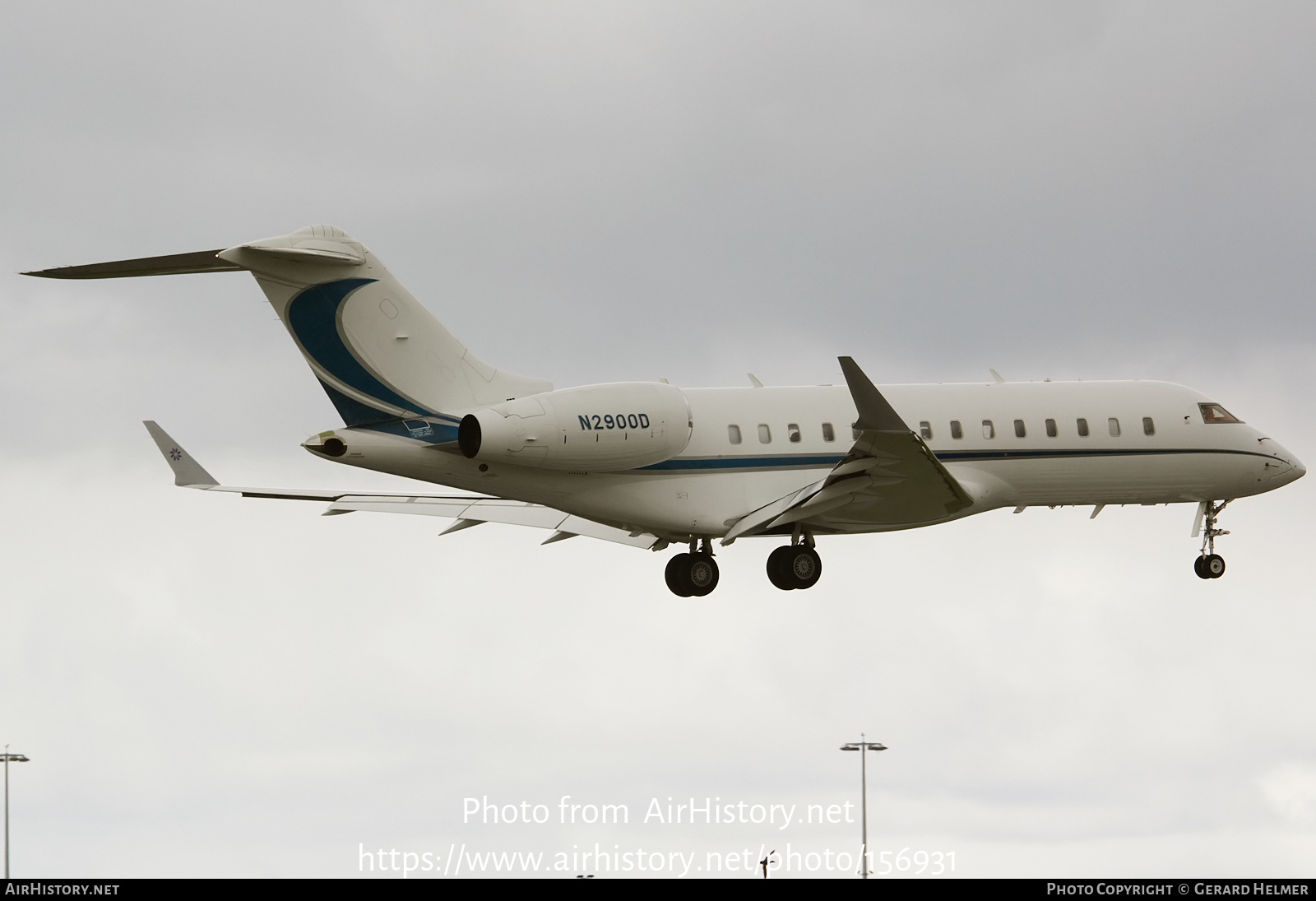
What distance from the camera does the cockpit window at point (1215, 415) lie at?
36.2 metres

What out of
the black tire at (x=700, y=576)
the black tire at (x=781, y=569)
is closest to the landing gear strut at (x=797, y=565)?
the black tire at (x=781, y=569)

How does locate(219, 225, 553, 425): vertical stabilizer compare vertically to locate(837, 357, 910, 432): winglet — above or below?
above

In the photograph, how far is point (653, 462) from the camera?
1232 inches

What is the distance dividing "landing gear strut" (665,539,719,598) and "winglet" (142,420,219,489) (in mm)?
8483

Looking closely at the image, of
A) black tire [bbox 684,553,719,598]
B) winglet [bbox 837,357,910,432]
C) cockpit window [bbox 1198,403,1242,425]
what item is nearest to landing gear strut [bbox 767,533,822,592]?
black tire [bbox 684,553,719,598]

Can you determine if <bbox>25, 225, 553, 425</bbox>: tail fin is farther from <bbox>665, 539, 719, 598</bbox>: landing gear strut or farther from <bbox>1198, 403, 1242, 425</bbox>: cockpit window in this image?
<bbox>1198, 403, 1242, 425</bbox>: cockpit window

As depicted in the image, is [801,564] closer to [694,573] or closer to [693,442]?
[694,573]

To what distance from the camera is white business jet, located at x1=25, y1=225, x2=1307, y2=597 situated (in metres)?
29.6

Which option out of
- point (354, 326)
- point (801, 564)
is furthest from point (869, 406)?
point (354, 326)

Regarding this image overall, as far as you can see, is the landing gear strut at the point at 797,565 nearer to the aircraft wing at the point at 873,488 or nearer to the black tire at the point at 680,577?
the aircraft wing at the point at 873,488

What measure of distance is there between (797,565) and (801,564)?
3.3 inches

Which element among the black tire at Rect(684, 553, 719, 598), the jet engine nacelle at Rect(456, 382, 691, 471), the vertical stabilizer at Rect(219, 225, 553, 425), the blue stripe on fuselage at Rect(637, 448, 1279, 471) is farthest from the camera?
the black tire at Rect(684, 553, 719, 598)

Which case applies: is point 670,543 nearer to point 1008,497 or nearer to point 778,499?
point 778,499

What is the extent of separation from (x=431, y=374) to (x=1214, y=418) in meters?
16.0
